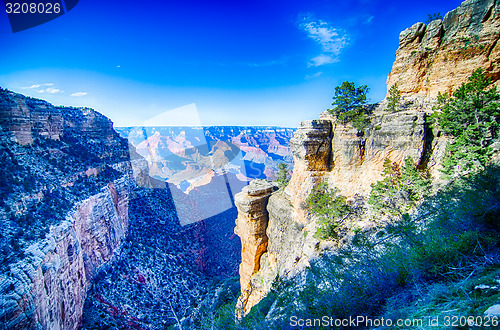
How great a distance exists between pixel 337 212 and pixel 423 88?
10.5 meters

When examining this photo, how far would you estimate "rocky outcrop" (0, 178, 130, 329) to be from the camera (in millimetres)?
12383

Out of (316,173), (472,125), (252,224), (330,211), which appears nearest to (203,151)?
(252,224)

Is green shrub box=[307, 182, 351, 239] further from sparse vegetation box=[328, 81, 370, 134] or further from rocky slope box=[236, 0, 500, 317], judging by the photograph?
sparse vegetation box=[328, 81, 370, 134]

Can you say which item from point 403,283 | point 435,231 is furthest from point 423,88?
point 403,283

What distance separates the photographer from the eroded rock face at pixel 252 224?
17.9m

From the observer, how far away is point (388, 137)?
12070 millimetres

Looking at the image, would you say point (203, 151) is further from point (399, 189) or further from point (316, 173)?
point (399, 189)

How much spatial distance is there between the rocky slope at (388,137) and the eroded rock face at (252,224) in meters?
0.89

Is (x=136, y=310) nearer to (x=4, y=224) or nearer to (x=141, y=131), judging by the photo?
(x=4, y=224)

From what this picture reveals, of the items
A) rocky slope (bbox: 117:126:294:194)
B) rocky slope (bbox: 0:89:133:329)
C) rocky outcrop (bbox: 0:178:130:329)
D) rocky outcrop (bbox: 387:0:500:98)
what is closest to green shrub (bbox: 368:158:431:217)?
rocky outcrop (bbox: 387:0:500:98)

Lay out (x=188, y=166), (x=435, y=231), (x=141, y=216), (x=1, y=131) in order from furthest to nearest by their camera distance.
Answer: (x=188, y=166) < (x=141, y=216) < (x=1, y=131) < (x=435, y=231)

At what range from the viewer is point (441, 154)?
10.7m

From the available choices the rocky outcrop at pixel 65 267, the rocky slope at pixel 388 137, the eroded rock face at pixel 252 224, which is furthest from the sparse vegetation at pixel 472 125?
the rocky outcrop at pixel 65 267

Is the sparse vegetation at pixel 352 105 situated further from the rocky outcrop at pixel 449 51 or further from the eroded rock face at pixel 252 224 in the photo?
the eroded rock face at pixel 252 224
